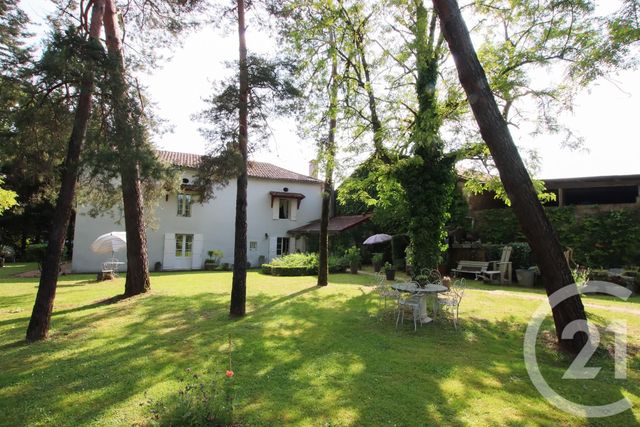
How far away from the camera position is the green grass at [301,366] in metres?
3.85

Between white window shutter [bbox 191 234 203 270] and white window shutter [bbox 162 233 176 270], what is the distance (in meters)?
1.15

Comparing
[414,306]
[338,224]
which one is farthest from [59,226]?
[338,224]

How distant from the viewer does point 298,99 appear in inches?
334

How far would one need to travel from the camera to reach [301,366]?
5.25 meters

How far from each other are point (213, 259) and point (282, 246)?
5175 mm

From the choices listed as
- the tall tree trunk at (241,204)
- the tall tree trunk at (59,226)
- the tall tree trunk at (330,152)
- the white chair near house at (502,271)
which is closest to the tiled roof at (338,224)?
the tall tree trunk at (330,152)

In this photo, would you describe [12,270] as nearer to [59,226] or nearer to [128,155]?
[59,226]

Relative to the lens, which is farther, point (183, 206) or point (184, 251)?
point (183, 206)

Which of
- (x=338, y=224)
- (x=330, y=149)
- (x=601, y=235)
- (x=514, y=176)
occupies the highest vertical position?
(x=330, y=149)

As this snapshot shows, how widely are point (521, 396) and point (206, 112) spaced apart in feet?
25.5

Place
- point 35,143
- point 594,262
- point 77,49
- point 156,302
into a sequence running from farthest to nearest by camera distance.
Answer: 1. point 594,262
2. point 156,302
3. point 35,143
4. point 77,49

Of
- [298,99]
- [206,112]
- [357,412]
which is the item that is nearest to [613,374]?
[357,412]

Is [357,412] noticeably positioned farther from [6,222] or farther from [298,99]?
[6,222]

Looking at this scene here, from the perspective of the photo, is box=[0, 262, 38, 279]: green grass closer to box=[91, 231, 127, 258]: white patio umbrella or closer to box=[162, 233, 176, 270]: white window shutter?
box=[91, 231, 127, 258]: white patio umbrella
